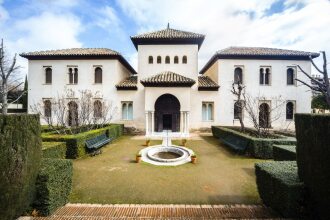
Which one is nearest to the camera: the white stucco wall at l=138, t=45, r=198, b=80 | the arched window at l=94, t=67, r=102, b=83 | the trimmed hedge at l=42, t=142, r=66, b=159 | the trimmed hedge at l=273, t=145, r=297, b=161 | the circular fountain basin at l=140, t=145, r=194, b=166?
the trimmed hedge at l=273, t=145, r=297, b=161

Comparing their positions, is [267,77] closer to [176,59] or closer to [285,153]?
[176,59]

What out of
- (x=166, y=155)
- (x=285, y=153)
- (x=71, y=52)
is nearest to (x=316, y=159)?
(x=285, y=153)

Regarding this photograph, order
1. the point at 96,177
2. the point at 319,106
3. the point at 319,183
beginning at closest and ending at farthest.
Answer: the point at 319,183 → the point at 96,177 → the point at 319,106

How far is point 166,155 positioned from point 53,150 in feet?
18.1

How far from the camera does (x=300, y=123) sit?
4.80 meters

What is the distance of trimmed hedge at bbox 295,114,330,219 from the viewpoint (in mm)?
3793

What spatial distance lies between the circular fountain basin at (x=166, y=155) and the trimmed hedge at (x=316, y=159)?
18.5ft

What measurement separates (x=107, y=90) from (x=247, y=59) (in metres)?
15.1

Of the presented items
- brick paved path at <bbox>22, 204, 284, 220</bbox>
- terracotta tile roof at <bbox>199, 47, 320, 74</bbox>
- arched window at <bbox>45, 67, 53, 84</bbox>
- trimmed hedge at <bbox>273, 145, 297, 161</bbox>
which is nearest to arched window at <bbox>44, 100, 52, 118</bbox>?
arched window at <bbox>45, 67, 53, 84</bbox>

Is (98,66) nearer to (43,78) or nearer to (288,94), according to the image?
(43,78)

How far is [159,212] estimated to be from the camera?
5012 millimetres

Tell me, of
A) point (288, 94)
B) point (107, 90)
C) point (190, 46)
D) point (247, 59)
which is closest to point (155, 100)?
point (107, 90)

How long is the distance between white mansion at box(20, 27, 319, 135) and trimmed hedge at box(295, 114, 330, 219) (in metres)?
15.1

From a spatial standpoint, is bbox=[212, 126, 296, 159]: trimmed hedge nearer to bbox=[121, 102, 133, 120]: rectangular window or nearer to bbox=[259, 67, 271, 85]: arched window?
bbox=[259, 67, 271, 85]: arched window
